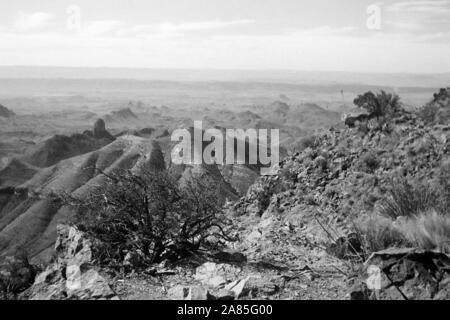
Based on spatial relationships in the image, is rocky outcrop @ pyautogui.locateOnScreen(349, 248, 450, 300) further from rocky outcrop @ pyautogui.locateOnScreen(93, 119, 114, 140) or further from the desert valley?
rocky outcrop @ pyautogui.locateOnScreen(93, 119, 114, 140)

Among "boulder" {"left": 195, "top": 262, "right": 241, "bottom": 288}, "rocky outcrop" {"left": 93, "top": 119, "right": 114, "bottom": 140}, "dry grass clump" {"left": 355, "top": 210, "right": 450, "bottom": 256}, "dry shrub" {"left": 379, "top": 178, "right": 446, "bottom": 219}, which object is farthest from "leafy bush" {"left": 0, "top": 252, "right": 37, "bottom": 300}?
"rocky outcrop" {"left": 93, "top": 119, "right": 114, "bottom": 140}

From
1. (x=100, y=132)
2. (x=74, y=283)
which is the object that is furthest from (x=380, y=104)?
(x=100, y=132)

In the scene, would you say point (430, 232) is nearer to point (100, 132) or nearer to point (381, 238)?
point (381, 238)

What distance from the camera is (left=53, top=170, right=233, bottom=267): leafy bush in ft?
23.3

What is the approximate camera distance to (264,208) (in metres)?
13.8

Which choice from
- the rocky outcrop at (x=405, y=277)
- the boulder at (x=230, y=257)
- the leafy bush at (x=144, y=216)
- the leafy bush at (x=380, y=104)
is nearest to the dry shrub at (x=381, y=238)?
the rocky outcrop at (x=405, y=277)

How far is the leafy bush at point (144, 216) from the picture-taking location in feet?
23.3

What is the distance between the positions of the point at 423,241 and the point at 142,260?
3.86 meters

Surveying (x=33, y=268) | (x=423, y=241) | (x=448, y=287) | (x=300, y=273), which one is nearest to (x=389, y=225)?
(x=423, y=241)

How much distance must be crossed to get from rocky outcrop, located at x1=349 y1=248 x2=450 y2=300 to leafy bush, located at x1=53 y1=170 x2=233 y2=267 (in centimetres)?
310

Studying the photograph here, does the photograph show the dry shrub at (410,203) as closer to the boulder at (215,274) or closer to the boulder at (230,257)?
the boulder at (230,257)

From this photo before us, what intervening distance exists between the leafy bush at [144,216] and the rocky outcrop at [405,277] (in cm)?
310

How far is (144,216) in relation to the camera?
757cm

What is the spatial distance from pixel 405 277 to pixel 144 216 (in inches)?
162
